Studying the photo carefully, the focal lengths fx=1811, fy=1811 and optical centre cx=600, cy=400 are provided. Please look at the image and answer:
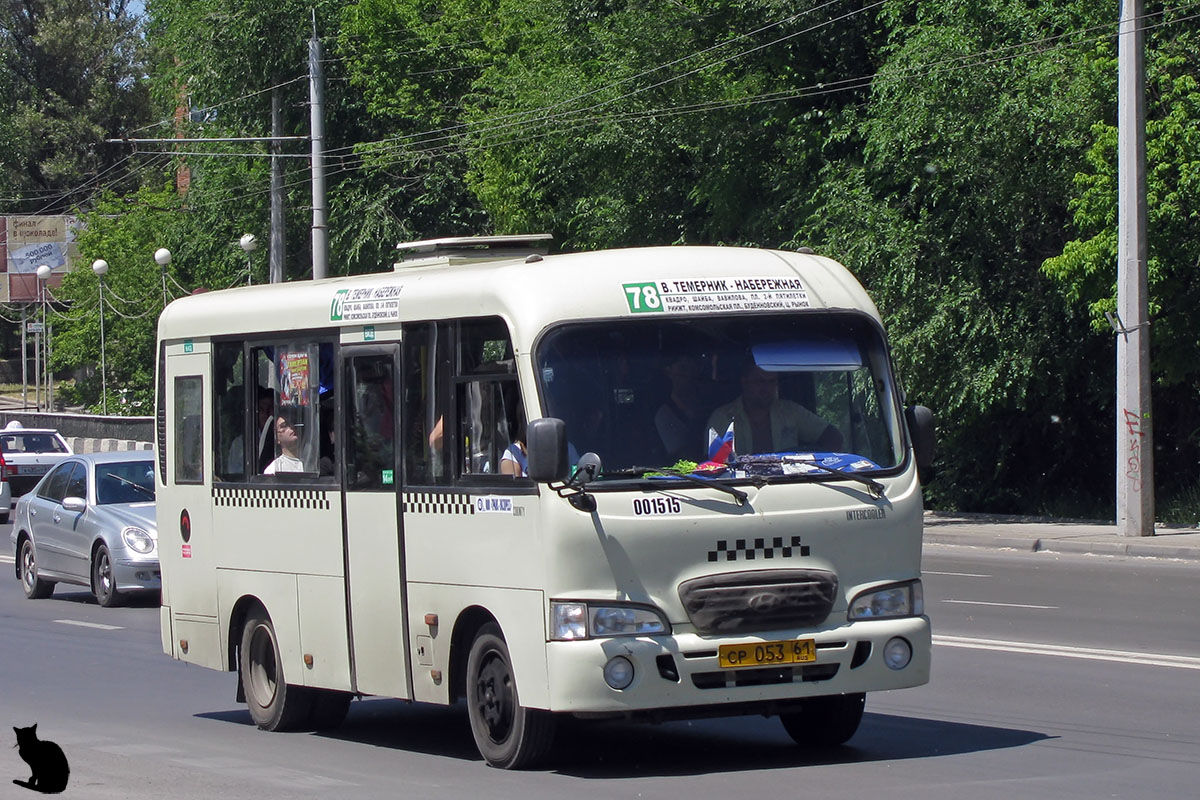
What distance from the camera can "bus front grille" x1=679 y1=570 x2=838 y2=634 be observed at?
7953 mm

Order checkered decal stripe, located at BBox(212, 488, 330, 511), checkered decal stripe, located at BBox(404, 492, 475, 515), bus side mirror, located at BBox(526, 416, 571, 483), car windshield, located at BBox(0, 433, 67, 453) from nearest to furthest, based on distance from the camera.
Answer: bus side mirror, located at BBox(526, 416, 571, 483) → checkered decal stripe, located at BBox(404, 492, 475, 515) → checkered decal stripe, located at BBox(212, 488, 330, 511) → car windshield, located at BBox(0, 433, 67, 453)

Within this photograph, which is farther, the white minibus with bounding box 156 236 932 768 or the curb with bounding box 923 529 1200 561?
the curb with bounding box 923 529 1200 561

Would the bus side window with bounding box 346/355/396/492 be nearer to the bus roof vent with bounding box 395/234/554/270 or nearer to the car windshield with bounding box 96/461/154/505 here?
the bus roof vent with bounding box 395/234/554/270

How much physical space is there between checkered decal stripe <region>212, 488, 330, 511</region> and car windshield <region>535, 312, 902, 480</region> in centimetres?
205

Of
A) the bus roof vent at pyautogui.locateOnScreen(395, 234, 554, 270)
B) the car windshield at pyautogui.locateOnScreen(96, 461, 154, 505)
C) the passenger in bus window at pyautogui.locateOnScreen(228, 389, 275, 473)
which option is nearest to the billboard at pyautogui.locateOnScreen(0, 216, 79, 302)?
the car windshield at pyautogui.locateOnScreen(96, 461, 154, 505)

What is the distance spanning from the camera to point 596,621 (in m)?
7.86

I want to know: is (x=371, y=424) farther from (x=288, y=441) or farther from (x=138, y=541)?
(x=138, y=541)

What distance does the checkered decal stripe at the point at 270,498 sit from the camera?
965 cm

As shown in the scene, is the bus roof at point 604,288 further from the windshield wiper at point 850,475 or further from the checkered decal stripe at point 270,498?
the checkered decal stripe at point 270,498

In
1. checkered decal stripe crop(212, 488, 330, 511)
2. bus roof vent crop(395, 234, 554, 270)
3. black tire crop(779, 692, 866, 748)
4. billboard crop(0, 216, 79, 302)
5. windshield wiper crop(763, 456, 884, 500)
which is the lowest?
black tire crop(779, 692, 866, 748)

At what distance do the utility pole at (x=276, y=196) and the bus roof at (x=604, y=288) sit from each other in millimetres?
30588

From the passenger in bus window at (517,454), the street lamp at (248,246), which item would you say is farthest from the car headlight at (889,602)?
the street lamp at (248,246)

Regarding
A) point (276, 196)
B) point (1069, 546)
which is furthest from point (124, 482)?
point (276, 196)

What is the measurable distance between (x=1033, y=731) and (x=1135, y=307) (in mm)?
14430
